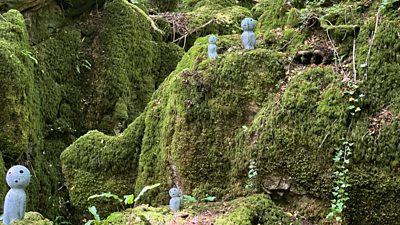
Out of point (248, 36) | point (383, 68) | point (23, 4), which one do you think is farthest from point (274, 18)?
point (23, 4)

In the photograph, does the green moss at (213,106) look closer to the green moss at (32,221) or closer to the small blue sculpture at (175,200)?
the small blue sculpture at (175,200)

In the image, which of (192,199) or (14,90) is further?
(14,90)

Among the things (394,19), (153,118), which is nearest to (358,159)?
(394,19)

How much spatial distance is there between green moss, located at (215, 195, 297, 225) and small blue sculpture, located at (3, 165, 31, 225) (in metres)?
1.90

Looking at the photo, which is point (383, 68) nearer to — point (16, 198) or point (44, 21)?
point (16, 198)

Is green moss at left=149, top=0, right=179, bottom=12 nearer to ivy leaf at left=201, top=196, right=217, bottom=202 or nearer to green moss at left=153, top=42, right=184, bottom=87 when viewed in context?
green moss at left=153, top=42, right=184, bottom=87

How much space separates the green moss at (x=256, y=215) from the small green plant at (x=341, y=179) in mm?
425

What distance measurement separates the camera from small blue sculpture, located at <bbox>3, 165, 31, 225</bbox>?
416cm

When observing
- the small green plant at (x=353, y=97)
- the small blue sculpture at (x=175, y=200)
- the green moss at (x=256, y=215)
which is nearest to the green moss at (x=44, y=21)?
the small blue sculpture at (x=175, y=200)

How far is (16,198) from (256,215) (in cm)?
230

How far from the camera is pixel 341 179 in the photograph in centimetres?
406

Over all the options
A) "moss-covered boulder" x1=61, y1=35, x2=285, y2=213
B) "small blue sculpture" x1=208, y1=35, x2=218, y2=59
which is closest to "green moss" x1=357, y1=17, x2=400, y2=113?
A: "moss-covered boulder" x1=61, y1=35, x2=285, y2=213

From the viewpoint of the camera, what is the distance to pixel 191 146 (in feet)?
16.9

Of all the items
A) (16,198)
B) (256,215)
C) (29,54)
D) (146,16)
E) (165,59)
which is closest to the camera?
(256,215)
